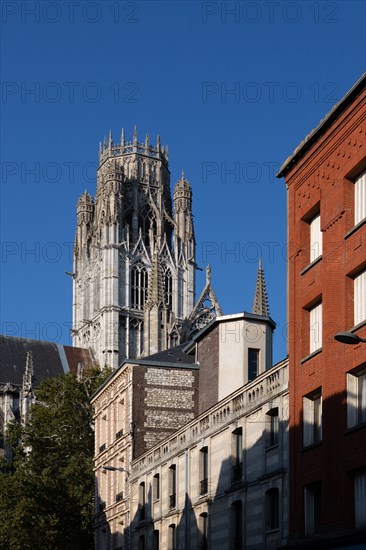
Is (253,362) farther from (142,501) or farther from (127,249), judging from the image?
(127,249)

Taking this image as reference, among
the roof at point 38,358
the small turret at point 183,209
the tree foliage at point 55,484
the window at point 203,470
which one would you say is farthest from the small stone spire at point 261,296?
the small turret at point 183,209

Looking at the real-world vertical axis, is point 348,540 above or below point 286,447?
below

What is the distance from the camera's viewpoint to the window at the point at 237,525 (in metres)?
37.2

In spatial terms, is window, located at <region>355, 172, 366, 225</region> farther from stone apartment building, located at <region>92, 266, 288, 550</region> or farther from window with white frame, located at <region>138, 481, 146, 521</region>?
window with white frame, located at <region>138, 481, 146, 521</region>

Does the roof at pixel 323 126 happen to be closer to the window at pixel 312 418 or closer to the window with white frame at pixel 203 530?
the window at pixel 312 418

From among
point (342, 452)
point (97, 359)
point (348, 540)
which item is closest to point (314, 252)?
point (342, 452)

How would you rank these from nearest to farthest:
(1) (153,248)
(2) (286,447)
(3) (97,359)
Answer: (2) (286,447) → (3) (97,359) → (1) (153,248)

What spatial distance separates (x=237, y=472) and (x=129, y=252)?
4285 inches

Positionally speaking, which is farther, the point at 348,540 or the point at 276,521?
the point at 276,521

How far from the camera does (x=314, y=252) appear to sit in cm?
3047

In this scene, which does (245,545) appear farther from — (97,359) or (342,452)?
(97,359)

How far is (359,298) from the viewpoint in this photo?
89.5 feet

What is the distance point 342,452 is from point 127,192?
426 ft

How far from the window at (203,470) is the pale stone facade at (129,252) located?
293 ft
